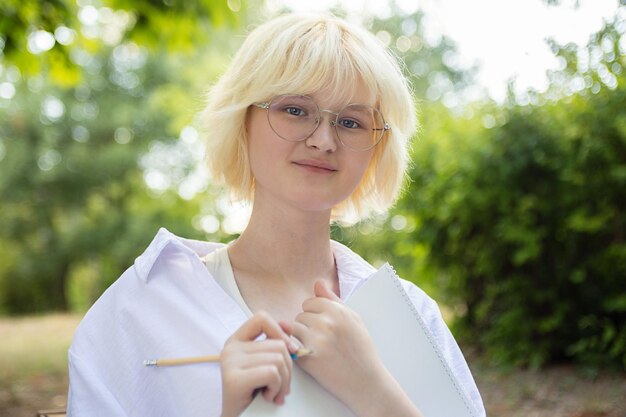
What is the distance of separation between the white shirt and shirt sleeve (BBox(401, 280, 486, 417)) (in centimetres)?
42

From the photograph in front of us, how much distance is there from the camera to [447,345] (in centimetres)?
162

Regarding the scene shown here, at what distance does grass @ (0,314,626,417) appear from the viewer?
419 centimetres

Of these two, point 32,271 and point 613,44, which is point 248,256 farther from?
point 32,271

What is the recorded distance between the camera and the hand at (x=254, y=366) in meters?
1.19

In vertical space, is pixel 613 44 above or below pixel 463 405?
above

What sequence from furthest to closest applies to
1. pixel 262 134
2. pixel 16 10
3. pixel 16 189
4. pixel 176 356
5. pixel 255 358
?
pixel 16 189, pixel 16 10, pixel 262 134, pixel 176 356, pixel 255 358

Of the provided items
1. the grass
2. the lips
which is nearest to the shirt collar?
the lips

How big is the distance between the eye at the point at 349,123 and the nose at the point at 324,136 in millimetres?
23

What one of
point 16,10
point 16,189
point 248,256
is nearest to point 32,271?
point 16,189

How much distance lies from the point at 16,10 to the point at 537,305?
399 cm

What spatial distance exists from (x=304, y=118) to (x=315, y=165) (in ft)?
0.31

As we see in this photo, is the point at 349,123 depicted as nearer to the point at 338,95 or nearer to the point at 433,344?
the point at 338,95

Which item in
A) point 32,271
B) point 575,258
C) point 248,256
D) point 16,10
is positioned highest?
point 32,271

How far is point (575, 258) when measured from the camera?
5184 millimetres
